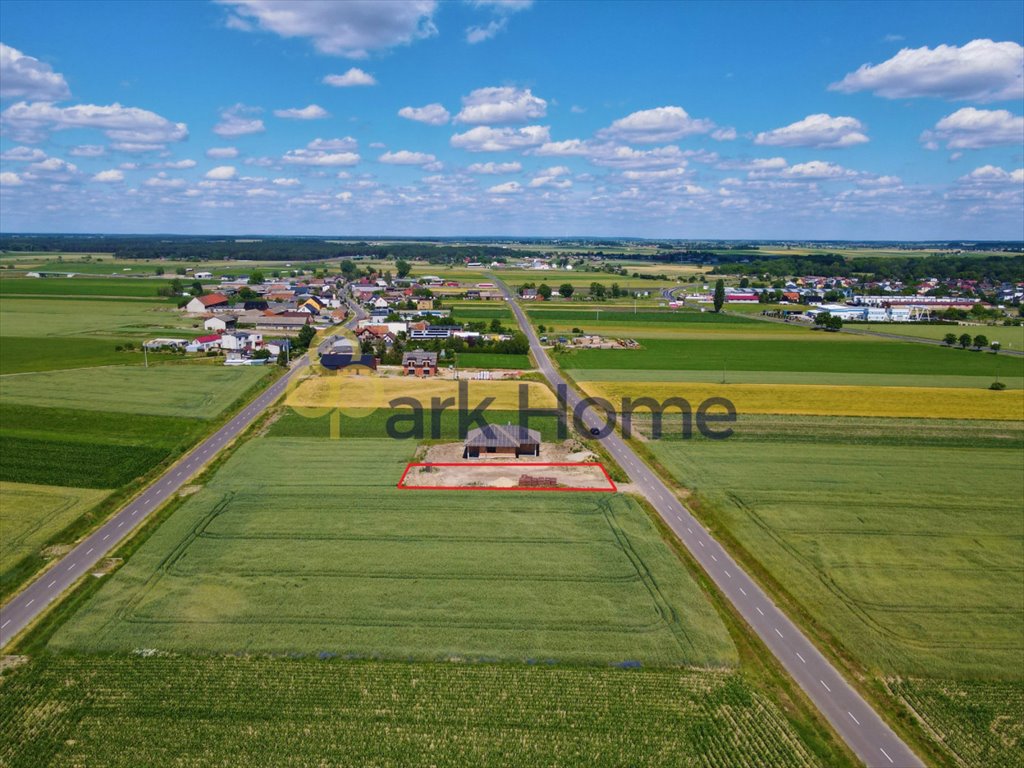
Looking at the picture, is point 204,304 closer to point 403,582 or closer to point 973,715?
point 403,582

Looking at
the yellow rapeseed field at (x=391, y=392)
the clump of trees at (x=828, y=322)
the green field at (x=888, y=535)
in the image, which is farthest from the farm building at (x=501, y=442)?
the clump of trees at (x=828, y=322)

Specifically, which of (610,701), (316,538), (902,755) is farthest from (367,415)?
(902,755)

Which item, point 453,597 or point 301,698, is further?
point 453,597

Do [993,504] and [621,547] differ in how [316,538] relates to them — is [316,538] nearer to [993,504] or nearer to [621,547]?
[621,547]

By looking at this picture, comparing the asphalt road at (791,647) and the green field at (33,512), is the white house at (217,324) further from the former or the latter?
the asphalt road at (791,647)

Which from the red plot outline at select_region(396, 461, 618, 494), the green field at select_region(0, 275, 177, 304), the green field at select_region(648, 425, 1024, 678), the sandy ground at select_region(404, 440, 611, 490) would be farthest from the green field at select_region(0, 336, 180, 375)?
the green field at select_region(648, 425, 1024, 678)
